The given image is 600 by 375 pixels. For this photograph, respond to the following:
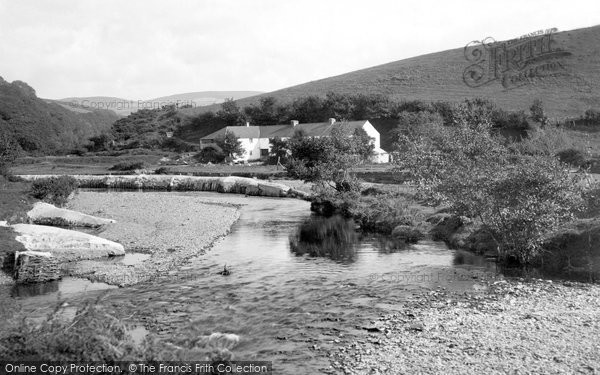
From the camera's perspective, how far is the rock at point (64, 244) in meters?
24.9

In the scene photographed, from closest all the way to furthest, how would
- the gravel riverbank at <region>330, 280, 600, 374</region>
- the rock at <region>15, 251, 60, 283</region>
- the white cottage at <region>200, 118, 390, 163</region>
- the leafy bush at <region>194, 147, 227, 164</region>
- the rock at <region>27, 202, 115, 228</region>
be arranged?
1. the gravel riverbank at <region>330, 280, 600, 374</region>
2. the rock at <region>15, 251, 60, 283</region>
3. the rock at <region>27, 202, 115, 228</region>
4. the leafy bush at <region>194, 147, 227, 164</region>
5. the white cottage at <region>200, 118, 390, 163</region>

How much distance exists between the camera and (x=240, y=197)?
62.0 m

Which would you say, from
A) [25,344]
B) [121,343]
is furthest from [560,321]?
[25,344]

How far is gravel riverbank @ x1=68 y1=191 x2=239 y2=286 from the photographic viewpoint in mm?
23172

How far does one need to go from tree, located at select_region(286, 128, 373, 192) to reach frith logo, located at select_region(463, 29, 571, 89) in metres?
77.0

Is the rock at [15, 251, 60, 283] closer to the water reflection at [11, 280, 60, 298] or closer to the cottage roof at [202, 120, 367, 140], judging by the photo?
the water reflection at [11, 280, 60, 298]

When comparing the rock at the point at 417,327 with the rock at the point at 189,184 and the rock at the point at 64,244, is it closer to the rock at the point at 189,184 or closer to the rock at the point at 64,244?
the rock at the point at 64,244

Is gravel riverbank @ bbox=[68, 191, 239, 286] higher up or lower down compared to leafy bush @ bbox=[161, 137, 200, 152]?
lower down

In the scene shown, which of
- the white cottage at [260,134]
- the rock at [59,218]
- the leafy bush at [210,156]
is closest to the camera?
the rock at [59,218]

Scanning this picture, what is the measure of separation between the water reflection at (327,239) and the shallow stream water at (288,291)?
0.34 ft

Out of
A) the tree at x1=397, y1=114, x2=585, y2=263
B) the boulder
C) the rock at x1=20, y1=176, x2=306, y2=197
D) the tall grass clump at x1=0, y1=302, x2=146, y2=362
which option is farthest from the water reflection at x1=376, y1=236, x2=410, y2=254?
the boulder

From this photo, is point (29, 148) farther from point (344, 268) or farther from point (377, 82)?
point (344, 268)

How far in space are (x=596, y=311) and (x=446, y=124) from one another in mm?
89695

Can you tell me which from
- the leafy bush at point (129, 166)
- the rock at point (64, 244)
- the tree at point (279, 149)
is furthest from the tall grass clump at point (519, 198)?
the leafy bush at point (129, 166)
